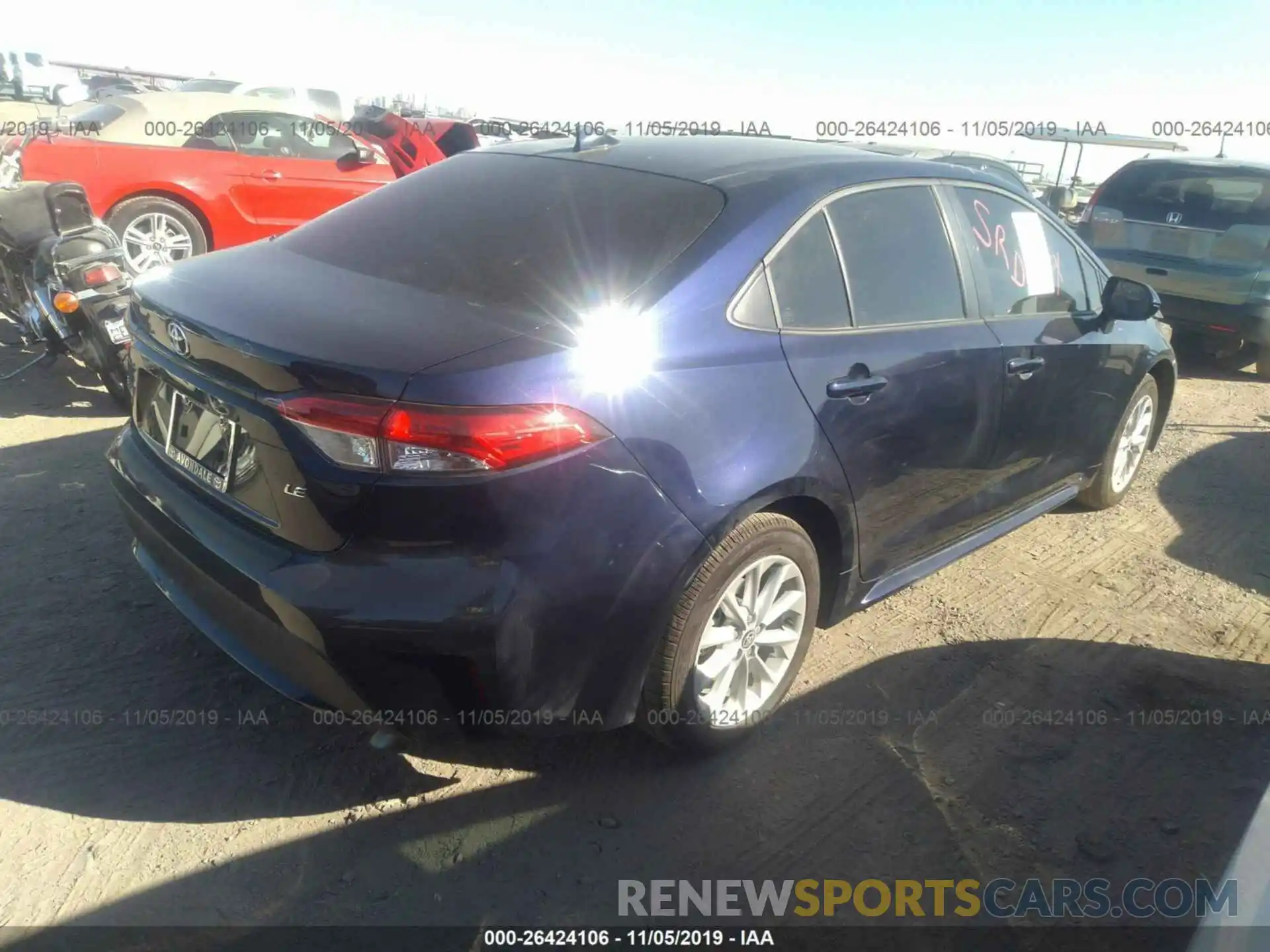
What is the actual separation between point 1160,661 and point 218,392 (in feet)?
10.8

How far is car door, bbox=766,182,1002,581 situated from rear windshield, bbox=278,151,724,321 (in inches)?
14.3

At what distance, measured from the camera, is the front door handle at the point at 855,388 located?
2600 mm

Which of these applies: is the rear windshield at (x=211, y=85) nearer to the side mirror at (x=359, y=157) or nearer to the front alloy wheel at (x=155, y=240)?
the side mirror at (x=359, y=157)

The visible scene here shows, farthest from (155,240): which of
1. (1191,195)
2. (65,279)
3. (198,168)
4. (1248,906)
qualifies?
(1191,195)

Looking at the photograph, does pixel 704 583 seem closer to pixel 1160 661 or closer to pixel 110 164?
pixel 1160 661

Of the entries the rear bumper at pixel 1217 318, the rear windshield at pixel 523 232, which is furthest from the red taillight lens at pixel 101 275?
the rear bumper at pixel 1217 318

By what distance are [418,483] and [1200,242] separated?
7505mm

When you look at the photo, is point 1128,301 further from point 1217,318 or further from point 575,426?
point 1217,318

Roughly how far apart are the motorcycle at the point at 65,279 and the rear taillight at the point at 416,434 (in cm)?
319

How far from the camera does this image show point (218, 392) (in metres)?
2.16

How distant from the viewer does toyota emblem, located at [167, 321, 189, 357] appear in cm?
227

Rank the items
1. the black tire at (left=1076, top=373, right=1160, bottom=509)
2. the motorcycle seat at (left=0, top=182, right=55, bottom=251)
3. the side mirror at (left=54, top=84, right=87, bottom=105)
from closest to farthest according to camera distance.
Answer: the black tire at (left=1076, top=373, right=1160, bottom=509), the motorcycle seat at (left=0, top=182, right=55, bottom=251), the side mirror at (left=54, top=84, right=87, bottom=105)

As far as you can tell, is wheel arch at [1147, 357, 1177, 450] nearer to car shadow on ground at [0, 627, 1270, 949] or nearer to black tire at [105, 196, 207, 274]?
car shadow on ground at [0, 627, 1270, 949]

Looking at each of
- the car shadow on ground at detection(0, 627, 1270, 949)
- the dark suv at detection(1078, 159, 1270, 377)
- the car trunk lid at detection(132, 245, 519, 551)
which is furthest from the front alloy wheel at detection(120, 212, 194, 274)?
the dark suv at detection(1078, 159, 1270, 377)
